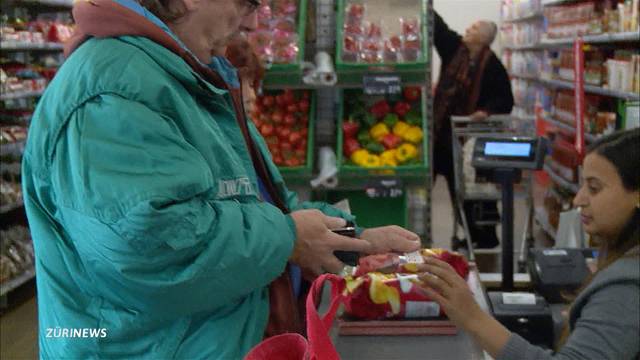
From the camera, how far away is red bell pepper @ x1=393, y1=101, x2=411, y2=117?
371 centimetres

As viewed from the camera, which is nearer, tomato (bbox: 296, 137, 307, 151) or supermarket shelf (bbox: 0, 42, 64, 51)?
tomato (bbox: 296, 137, 307, 151)

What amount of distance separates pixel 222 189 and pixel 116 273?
0.21m

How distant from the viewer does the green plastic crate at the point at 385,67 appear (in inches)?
137

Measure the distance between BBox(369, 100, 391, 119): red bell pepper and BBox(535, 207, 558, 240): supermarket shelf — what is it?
3.02 m

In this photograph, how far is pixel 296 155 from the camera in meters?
3.67

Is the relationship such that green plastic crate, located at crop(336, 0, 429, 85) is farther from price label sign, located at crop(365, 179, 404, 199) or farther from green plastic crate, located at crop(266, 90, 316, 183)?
price label sign, located at crop(365, 179, 404, 199)

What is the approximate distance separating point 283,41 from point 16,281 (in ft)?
9.29

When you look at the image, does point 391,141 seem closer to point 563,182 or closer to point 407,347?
point 407,347

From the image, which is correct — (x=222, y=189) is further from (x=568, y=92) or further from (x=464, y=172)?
(x=568, y=92)

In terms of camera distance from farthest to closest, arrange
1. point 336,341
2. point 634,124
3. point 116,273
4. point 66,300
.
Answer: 1. point 634,124
2. point 336,341
3. point 66,300
4. point 116,273

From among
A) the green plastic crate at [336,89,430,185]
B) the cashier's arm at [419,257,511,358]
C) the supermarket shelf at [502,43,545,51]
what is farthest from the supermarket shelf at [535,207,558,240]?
the cashier's arm at [419,257,511,358]

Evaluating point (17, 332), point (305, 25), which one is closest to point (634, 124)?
point (305, 25)

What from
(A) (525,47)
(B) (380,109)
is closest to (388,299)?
(B) (380,109)

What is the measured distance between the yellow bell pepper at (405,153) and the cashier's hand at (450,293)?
2103 millimetres
